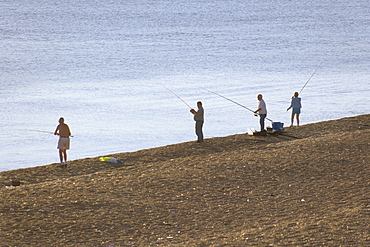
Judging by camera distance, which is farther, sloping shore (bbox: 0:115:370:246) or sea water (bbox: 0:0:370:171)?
sea water (bbox: 0:0:370:171)

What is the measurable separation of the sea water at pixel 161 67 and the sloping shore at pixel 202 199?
5193 millimetres

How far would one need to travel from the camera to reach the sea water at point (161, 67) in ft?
70.8

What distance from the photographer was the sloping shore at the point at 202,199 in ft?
31.0

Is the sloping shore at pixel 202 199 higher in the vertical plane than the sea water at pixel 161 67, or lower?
lower

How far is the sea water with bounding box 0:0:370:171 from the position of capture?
70.8 ft

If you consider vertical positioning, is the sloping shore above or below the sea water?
below

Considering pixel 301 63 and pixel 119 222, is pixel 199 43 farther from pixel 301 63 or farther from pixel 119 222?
pixel 119 222

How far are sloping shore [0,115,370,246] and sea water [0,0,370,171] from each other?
5193mm

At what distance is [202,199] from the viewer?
37.1 ft

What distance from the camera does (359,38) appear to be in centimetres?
5319

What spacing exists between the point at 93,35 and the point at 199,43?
9462 mm

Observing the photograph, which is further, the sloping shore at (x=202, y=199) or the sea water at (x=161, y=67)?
the sea water at (x=161, y=67)

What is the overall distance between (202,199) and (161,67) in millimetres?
26738

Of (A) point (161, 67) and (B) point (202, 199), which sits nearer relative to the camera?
(B) point (202, 199)
